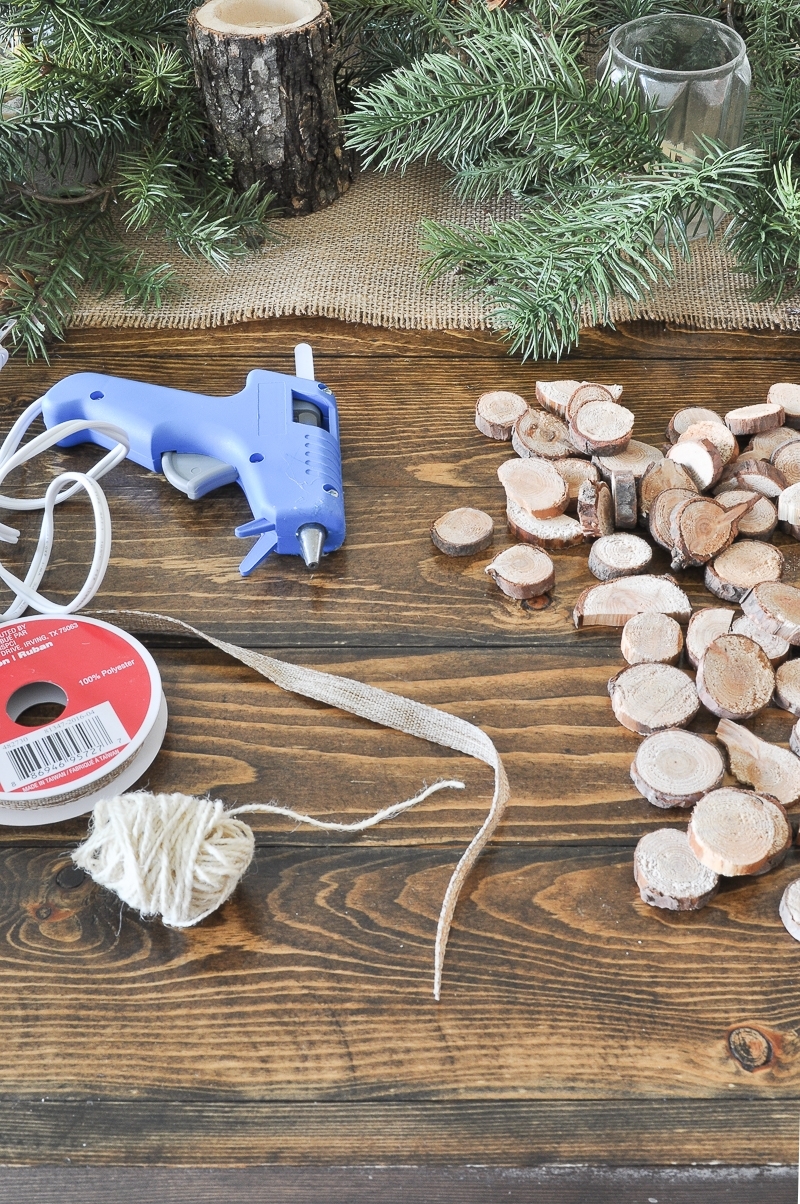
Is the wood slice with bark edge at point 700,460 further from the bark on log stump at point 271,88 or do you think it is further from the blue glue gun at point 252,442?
the bark on log stump at point 271,88

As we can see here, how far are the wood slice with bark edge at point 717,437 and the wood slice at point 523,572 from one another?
16cm

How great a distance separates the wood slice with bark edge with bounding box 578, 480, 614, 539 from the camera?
0.76 metres

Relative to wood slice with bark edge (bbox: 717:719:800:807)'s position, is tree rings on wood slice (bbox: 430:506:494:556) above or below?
above

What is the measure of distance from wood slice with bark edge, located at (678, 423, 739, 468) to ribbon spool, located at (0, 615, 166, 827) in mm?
459

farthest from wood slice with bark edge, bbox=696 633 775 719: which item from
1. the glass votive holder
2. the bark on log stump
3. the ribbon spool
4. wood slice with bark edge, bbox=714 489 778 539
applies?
the bark on log stump

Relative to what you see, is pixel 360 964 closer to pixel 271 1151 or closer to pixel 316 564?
pixel 271 1151

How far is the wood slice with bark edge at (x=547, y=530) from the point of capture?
30.3 inches

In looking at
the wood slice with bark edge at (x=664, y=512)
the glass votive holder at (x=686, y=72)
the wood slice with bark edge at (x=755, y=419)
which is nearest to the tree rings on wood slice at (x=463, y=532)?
the wood slice with bark edge at (x=664, y=512)

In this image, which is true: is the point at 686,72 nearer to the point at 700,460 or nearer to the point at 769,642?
the point at 700,460

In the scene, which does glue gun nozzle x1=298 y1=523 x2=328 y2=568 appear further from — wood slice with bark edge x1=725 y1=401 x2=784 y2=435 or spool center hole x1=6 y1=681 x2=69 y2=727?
wood slice with bark edge x1=725 y1=401 x2=784 y2=435

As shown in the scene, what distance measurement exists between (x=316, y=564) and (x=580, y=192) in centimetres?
44

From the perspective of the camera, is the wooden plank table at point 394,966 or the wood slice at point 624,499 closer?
the wooden plank table at point 394,966

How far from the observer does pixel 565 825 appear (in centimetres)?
62

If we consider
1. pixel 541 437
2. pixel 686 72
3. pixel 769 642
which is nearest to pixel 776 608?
pixel 769 642
